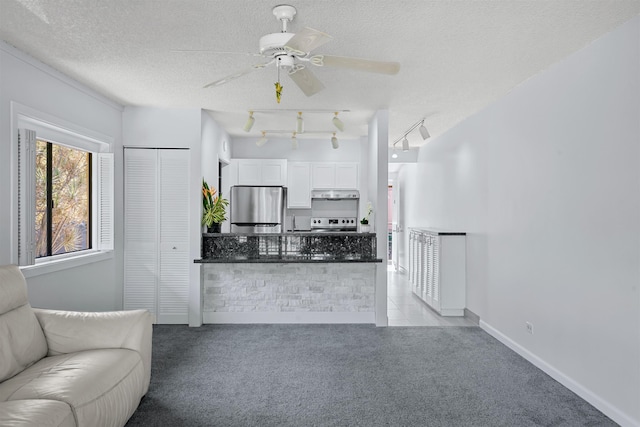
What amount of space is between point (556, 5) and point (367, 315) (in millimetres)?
3557

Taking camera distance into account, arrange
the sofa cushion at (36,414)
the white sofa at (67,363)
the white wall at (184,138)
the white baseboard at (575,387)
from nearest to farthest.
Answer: the sofa cushion at (36,414), the white sofa at (67,363), the white baseboard at (575,387), the white wall at (184,138)

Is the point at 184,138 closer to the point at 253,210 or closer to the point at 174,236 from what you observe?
the point at 174,236

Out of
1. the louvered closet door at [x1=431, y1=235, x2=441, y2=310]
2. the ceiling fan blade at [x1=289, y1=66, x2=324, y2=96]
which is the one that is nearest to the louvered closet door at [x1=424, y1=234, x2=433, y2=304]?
the louvered closet door at [x1=431, y1=235, x2=441, y2=310]

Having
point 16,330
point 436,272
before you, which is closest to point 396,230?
point 436,272

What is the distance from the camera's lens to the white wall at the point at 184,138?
464 cm

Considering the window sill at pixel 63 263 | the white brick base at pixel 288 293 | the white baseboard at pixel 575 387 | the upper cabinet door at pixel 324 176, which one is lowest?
the white baseboard at pixel 575 387

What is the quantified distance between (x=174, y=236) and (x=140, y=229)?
403 mm

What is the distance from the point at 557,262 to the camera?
10.4ft

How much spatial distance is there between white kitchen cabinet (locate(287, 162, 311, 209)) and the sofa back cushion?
432 cm

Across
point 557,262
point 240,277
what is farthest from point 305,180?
point 557,262

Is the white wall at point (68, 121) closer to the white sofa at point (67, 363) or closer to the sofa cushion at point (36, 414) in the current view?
the white sofa at point (67, 363)

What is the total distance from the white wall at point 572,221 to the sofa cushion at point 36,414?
3.13 metres

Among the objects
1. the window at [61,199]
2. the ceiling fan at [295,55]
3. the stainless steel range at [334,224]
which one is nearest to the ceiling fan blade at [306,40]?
the ceiling fan at [295,55]

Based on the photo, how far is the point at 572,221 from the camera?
9.80 feet
